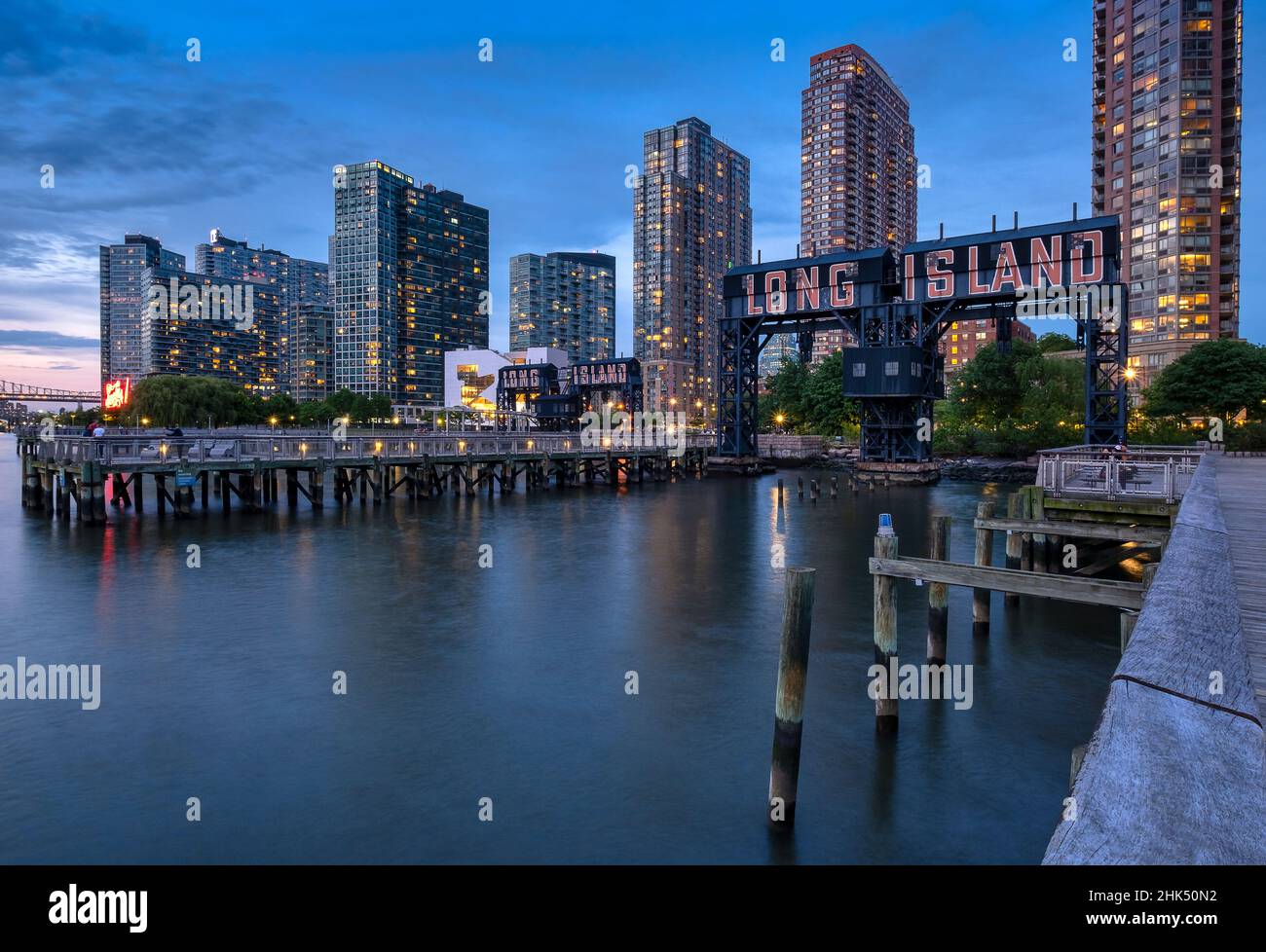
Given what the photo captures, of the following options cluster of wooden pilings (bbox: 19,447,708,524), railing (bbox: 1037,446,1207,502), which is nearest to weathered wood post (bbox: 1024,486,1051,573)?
railing (bbox: 1037,446,1207,502)

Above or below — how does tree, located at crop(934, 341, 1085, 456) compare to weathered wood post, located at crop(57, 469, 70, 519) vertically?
above

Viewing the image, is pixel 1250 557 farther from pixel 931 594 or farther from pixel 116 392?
pixel 116 392

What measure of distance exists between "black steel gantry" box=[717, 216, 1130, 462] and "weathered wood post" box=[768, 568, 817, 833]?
52536mm

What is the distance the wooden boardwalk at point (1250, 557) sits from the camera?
6582mm

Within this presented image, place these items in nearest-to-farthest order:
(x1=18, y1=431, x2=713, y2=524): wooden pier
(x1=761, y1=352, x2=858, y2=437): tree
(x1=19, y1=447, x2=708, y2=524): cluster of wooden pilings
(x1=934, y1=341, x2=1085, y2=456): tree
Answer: (x1=19, y1=447, x2=708, y2=524): cluster of wooden pilings
(x1=18, y1=431, x2=713, y2=524): wooden pier
(x1=934, y1=341, x2=1085, y2=456): tree
(x1=761, y1=352, x2=858, y2=437): tree

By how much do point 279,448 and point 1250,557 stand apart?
45.8 m

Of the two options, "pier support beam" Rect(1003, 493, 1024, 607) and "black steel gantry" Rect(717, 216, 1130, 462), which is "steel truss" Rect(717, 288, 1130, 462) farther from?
"pier support beam" Rect(1003, 493, 1024, 607)

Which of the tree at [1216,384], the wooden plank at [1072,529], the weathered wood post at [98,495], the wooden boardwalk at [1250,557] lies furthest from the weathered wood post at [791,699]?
the tree at [1216,384]

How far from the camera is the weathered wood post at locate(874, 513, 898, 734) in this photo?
503 inches

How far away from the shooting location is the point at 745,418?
7919cm

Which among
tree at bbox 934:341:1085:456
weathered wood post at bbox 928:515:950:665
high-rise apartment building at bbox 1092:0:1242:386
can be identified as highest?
high-rise apartment building at bbox 1092:0:1242:386

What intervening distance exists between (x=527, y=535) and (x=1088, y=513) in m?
23.1

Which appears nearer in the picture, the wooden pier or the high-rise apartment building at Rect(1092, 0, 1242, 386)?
the wooden pier
